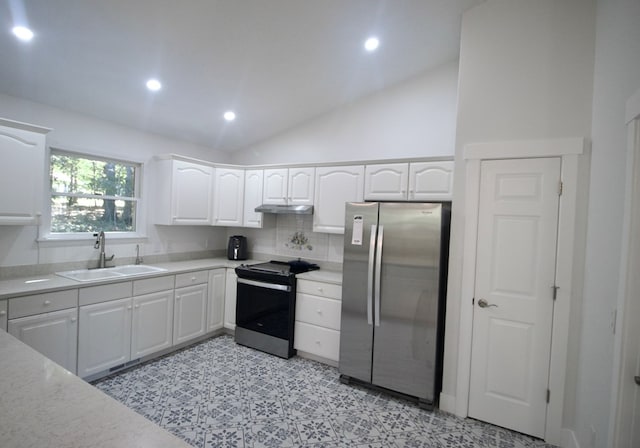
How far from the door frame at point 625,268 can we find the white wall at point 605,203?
8 centimetres

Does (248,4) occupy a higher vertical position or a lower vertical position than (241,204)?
higher

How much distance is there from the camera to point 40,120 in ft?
9.59

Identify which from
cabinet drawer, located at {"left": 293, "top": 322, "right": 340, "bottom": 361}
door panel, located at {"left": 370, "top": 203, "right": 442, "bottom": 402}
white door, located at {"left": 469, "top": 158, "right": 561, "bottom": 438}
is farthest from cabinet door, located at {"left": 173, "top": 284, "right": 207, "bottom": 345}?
white door, located at {"left": 469, "top": 158, "right": 561, "bottom": 438}

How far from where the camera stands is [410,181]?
3.15 m

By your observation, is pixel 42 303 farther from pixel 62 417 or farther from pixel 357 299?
pixel 357 299

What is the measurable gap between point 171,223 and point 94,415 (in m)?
3.07

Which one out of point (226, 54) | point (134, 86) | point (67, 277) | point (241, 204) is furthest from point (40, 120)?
point (241, 204)

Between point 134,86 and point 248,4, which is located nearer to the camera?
point 248,4

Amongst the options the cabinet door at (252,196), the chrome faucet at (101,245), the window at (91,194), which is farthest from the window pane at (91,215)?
the cabinet door at (252,196)

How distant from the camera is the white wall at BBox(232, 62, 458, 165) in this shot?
131 inches

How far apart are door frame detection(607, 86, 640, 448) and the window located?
4.19 metres

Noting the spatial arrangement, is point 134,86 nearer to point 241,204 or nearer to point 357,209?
point 241,204

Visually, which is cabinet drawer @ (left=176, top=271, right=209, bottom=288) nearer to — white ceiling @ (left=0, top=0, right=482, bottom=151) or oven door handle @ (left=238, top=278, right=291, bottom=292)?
oven door handle @ (left=238, top=278, right=291, bottom=292)

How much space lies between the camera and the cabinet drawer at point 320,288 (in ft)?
10.8
